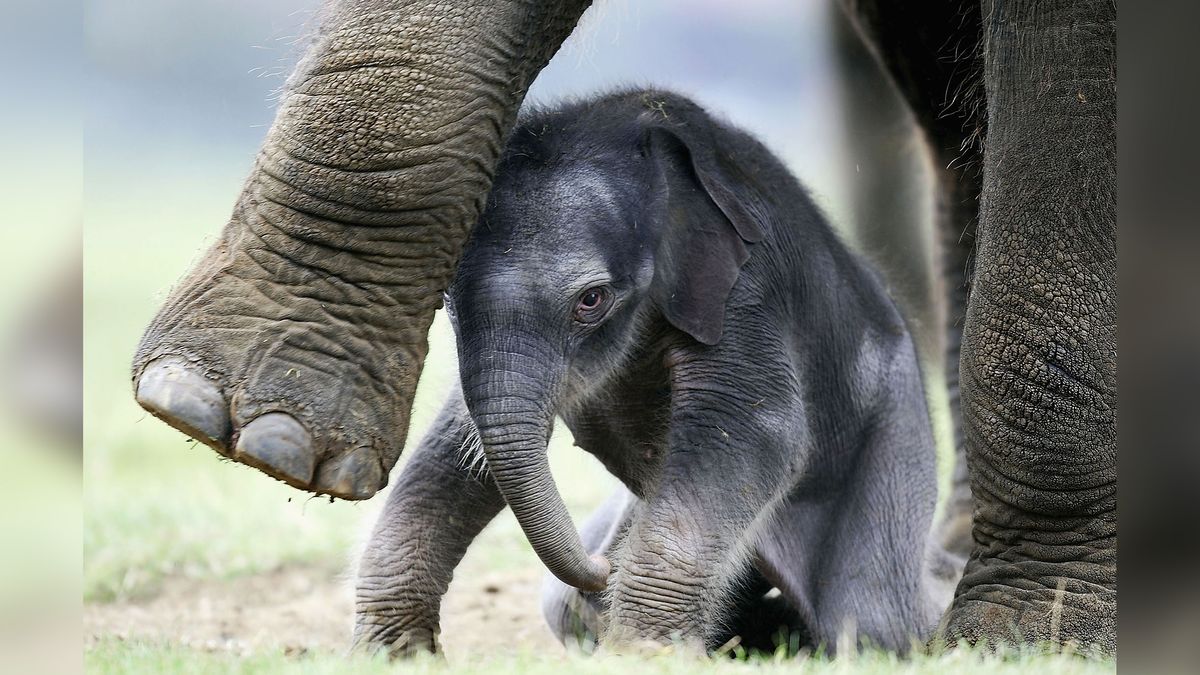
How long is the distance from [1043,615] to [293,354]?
1.93m

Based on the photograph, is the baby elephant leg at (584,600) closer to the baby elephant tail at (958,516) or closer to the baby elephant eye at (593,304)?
the baby elephant eye at (593,304)

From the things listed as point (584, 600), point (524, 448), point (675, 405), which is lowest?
point (584, 600)

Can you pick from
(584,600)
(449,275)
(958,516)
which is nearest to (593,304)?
(449,275)

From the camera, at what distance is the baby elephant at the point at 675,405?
13.2 feet

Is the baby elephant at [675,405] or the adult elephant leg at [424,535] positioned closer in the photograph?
the baby elephant at [675,405]

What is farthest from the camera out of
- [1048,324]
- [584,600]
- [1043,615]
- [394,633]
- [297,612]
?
[297,612]

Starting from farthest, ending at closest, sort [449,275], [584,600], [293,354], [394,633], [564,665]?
[584,600] → [394,633] → [449,275] → [293,354] → [564,665]

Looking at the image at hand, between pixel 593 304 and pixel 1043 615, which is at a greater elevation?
pixel 593 304

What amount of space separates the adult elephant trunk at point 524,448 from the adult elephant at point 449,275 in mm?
12

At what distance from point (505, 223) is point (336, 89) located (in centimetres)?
76

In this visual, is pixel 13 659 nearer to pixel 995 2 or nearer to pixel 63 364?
pixel 63 364

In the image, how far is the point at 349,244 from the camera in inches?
135

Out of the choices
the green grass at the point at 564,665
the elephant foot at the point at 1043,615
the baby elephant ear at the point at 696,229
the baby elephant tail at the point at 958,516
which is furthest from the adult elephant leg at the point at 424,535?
the baby elephant tail at the point at 958,516

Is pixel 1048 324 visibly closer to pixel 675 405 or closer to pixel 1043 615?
pixel 1043 615
